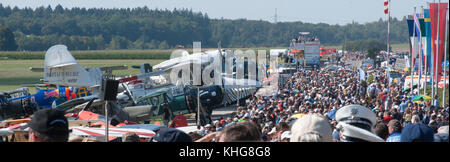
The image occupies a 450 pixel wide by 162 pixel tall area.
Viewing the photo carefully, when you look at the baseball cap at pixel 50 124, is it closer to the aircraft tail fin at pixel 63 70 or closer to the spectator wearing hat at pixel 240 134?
the spectator wearing hat at pixel 240 134

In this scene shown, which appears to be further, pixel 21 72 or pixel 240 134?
pixel 21 72

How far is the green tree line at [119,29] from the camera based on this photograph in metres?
59.3

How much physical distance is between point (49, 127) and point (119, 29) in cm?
6340

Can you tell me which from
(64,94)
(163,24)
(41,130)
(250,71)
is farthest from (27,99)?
(163,24)

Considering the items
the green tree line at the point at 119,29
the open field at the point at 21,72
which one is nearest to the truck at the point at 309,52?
the green tree line at the point at 119,29

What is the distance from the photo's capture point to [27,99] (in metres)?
19.5

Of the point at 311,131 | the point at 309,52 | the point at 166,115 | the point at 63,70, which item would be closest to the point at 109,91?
the point at 311,131

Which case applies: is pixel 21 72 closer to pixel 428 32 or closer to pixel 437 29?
pixel 428 32

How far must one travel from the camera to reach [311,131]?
2.95m

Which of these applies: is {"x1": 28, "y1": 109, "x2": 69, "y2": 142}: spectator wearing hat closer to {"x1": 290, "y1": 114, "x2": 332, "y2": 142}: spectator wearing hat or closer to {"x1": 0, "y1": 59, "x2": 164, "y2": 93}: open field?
{"x1": 290, "y1": 114, "x2": 332, "y2": 142}: spectator wearing hat

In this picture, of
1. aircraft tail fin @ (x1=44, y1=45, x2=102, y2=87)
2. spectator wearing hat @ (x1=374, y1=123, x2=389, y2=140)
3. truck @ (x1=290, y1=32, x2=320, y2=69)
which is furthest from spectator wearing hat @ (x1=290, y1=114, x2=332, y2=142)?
truck @ (x1=290, y1=32, x2=320, y2=69)

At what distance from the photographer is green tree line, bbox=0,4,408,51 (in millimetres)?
59325
